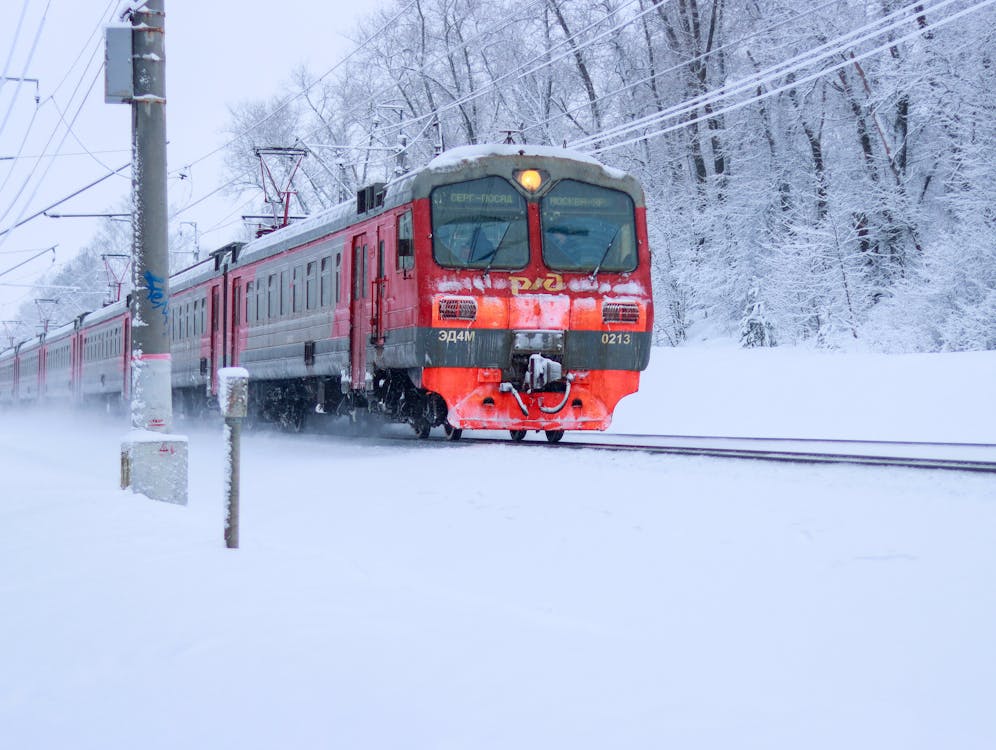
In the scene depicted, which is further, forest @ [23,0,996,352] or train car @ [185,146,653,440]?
forest @ [23,0,996,352]

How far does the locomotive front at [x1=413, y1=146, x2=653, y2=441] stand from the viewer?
1254 centimetres

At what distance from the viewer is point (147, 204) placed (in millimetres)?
8836

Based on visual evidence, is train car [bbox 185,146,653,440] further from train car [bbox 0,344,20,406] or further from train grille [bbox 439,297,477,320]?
train car [bbox 0,344,20,406]

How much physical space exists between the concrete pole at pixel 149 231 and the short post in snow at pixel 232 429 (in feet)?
8.84

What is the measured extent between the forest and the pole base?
1474 cm

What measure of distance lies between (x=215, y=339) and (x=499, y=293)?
11128 millimetres

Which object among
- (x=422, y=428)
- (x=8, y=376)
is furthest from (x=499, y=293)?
(x=8, y=376)

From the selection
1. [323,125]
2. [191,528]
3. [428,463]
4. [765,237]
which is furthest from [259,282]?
[323,125]

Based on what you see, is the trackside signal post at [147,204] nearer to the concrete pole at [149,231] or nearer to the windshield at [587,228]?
the concrete pole at [149,231]

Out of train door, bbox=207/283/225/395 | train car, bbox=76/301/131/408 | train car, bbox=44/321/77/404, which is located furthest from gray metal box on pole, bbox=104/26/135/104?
train car, bbox=44/321/77/404

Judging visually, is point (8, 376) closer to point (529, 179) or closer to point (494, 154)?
point (494, 154)

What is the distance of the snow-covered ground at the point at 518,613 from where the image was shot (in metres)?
3.50

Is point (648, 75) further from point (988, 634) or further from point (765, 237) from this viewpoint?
point (988, 634)

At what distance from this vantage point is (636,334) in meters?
13.4
